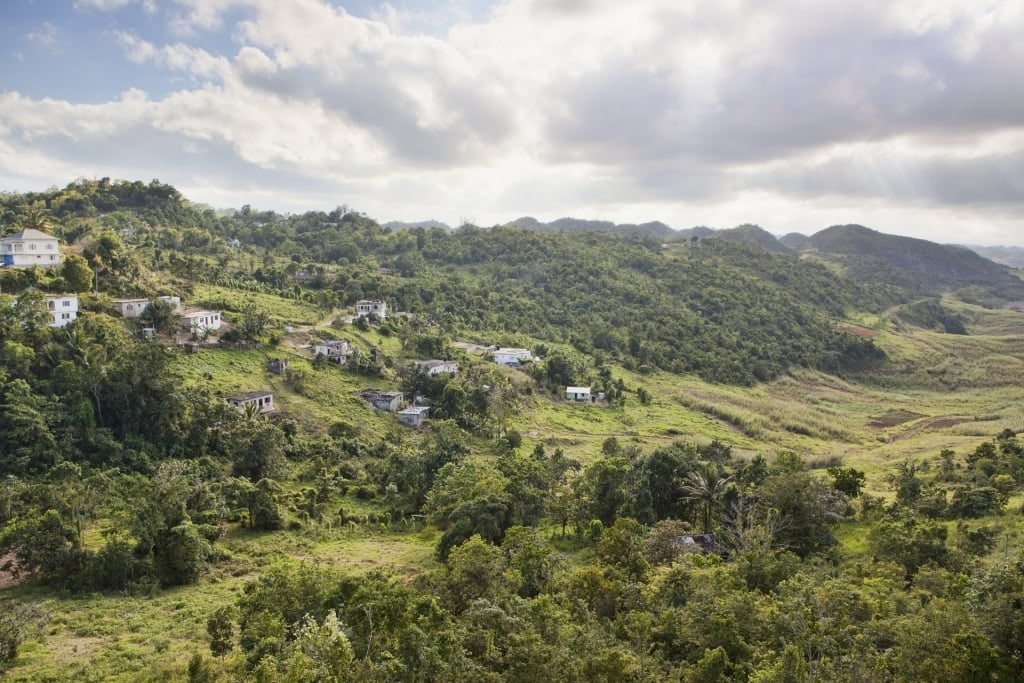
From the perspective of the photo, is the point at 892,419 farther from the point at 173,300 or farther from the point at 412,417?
the point at 173,300

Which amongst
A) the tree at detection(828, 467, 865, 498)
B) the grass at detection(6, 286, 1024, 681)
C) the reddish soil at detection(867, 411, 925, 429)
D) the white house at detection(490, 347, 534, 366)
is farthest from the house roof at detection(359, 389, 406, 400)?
the reddish soil at detection(867, 411, 925, 429)

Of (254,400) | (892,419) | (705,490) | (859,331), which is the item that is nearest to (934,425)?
(892,419)

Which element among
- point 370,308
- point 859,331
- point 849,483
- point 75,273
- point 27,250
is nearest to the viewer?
point 849,483

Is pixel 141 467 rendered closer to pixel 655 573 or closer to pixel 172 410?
pixel 172 410

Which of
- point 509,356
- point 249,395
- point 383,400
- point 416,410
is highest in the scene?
point 509,356

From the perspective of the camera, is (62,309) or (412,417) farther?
(412,417)

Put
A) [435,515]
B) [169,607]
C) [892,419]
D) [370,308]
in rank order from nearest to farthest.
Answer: [169,607], [435,515], [892,419], [370,308]

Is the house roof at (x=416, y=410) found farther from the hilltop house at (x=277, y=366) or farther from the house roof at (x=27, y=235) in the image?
the house roof at (x=27, y=235)
